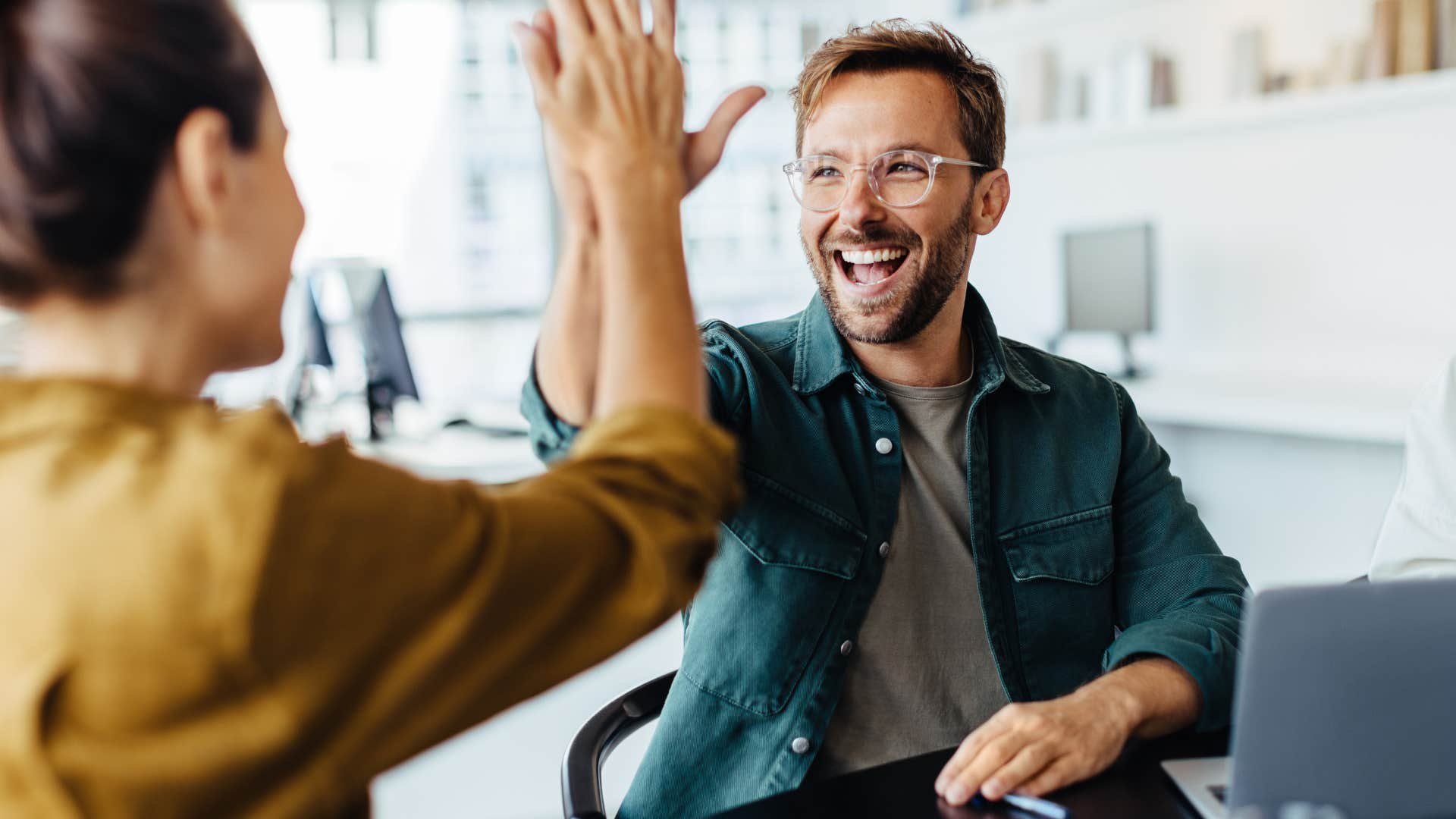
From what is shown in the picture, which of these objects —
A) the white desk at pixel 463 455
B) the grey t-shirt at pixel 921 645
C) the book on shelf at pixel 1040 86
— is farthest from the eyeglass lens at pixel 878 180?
the book on shelf at pixel 1040 86

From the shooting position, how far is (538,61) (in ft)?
2.51

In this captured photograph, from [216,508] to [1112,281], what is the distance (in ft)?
12.4

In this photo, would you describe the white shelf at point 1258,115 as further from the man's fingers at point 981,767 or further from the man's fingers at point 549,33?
the man's fingers at point 549,33

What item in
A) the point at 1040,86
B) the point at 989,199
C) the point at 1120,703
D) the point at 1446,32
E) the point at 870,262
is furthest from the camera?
the point at 1040,86

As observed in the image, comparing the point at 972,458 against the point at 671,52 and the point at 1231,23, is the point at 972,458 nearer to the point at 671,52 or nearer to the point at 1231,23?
the point at 671,52

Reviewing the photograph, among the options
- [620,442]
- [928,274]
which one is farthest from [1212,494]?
[620,442]

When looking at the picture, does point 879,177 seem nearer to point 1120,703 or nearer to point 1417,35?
point 1120,703

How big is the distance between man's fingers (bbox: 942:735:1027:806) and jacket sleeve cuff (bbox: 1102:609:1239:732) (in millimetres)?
278

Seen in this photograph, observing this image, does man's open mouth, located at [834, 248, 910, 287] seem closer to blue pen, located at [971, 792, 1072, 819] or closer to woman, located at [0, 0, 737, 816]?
blue pen, located at [971, 792, 1072, 819]

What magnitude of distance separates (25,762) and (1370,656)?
794 mm

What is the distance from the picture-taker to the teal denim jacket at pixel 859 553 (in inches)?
55.3

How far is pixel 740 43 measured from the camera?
5.93 meters

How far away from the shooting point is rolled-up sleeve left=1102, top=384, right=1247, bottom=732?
1.24 meters

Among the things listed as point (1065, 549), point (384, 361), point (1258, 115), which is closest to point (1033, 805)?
point (1065, 549)
